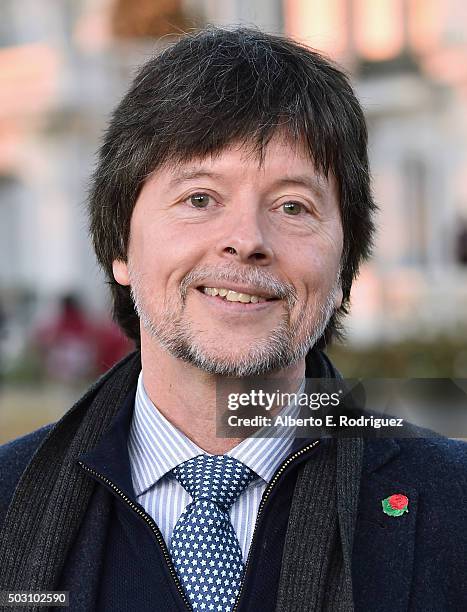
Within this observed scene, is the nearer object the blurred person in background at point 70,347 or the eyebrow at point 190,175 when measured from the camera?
the eyebrow at point 190,175

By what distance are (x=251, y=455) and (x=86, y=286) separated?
60.3 feet

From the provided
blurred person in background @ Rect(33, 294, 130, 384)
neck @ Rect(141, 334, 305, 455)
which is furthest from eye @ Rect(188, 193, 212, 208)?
blurred person in background @ Rect(33, 294, 130, 384)

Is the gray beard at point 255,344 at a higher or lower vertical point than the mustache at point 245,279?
lower

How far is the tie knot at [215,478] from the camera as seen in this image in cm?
264

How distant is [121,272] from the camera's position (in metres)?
3.04

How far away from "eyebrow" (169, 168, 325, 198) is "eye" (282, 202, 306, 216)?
0.05 m

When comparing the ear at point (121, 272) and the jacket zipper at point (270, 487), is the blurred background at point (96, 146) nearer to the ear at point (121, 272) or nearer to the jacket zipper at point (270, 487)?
the ear at point (121, 272)

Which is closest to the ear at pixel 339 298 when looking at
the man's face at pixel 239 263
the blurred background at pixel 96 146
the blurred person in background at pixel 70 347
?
the man's face at pixel 239 263

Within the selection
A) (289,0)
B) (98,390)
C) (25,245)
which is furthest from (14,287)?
(98,390)

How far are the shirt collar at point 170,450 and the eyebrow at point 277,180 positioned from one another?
53 cm

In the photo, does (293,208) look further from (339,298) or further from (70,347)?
(70,347)

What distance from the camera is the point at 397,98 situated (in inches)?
675

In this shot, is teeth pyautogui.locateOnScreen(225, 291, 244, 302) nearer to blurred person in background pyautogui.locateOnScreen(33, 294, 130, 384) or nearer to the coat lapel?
the coat lapel

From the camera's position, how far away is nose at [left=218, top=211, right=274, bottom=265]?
8.36 ft
